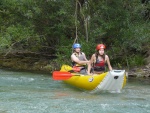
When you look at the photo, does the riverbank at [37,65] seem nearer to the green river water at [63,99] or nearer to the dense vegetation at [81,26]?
the dense vegetation at [81,26]

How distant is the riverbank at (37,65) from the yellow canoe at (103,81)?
14.5 ft

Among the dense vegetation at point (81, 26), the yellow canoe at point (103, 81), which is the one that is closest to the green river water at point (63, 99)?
the yellow canoe at point (103, 81)

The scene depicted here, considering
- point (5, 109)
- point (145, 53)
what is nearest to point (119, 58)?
point (145, 53)

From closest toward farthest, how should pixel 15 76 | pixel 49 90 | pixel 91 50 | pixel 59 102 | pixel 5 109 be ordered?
pixel 5 109 < pixel 59 102 < pixel 49 90 < pixel 15 76 < pixel 91 50

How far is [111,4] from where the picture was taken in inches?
573

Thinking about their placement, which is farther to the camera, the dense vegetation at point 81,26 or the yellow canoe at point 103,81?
the dense vegetation at point 81,26

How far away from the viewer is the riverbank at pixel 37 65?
1377cm

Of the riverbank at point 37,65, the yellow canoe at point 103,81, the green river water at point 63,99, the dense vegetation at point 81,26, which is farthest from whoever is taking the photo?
the dense vegetation at point 81,26

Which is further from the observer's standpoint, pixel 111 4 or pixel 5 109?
pixel 111 4

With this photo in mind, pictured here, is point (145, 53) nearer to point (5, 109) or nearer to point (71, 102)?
point (71, 102)

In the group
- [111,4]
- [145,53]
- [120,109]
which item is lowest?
[120,109]

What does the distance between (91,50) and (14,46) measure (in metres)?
3.62

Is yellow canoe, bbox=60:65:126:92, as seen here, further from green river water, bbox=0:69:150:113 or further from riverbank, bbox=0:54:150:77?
riverbank, bbox=0:54:150:77

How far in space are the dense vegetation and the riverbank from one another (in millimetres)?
503
